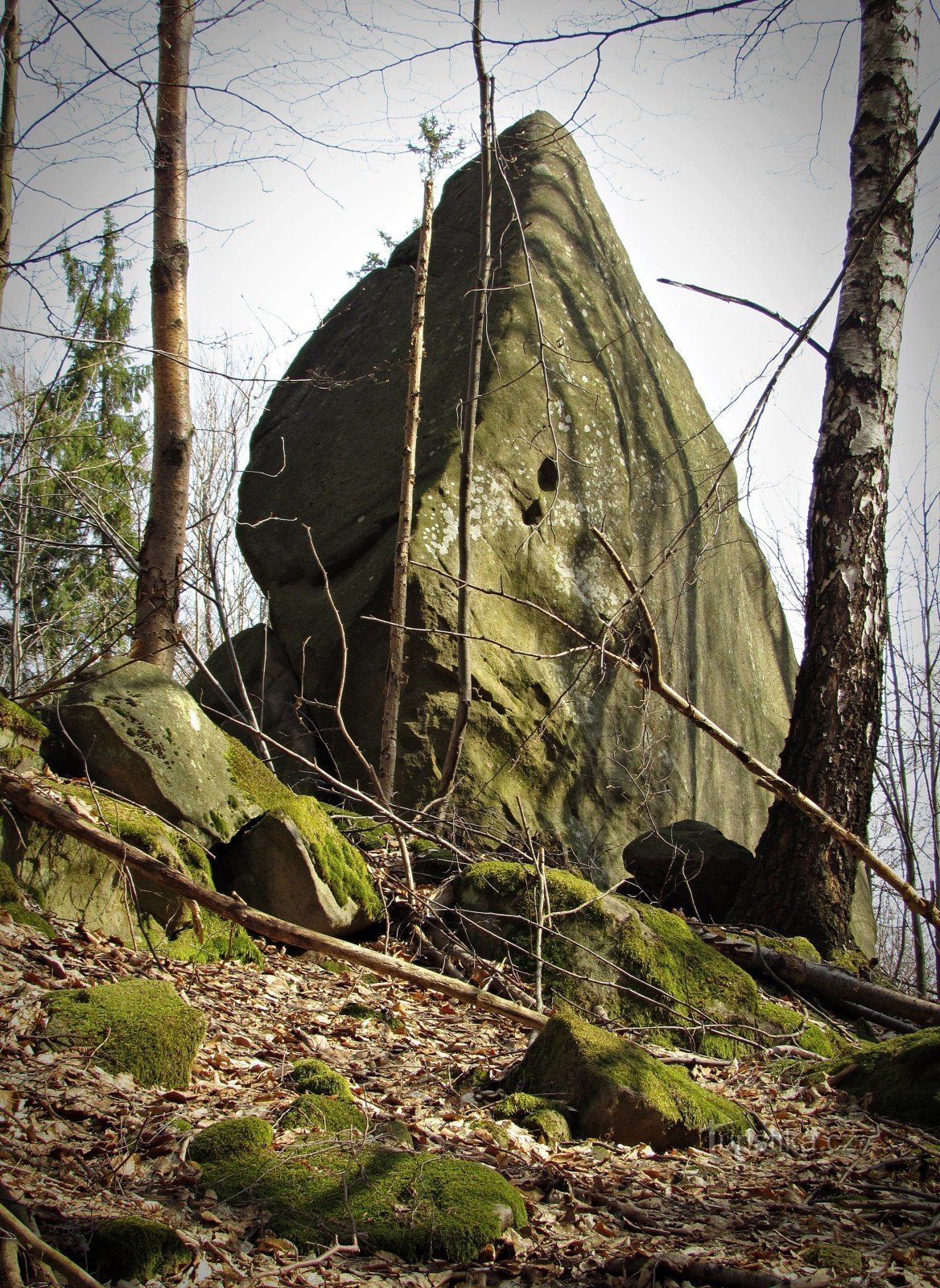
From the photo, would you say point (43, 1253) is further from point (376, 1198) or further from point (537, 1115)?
point (537, 1115)

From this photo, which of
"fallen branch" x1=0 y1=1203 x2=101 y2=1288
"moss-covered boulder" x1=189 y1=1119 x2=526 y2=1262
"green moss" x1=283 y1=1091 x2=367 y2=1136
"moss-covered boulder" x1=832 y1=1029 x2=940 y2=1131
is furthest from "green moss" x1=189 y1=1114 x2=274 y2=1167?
"moss-covered boulder" x1=832 y1=1029 x2=940 y2=1131

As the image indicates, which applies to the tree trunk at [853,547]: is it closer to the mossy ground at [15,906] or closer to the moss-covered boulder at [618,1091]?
the moss-covered boulder at [618,1091]

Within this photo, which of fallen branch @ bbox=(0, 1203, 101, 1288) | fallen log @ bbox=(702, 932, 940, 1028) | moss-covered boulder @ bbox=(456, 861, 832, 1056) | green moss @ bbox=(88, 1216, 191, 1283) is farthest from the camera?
fallen log @ bbox=(702, 932, 940, 1028)

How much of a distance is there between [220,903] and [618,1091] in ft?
5.14

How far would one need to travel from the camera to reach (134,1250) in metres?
1.98

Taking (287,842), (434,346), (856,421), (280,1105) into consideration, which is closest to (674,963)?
(287,842)

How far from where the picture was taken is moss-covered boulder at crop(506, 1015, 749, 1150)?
328 centimetres

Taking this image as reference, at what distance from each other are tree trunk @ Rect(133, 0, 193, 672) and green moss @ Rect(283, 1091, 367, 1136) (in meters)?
3.16

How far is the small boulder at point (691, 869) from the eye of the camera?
6512 millimetres

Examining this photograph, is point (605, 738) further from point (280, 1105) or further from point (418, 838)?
point (280, 1105)

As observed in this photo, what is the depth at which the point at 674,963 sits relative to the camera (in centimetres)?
489

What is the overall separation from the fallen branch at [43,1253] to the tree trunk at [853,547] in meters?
4.90

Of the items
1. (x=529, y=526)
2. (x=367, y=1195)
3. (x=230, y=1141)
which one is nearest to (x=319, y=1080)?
(x=230, y=1141)

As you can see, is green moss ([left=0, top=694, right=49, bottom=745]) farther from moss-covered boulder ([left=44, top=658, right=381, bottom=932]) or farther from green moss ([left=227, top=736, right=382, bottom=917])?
green moss ([left=227, top=736, right=382, bottom=917])
